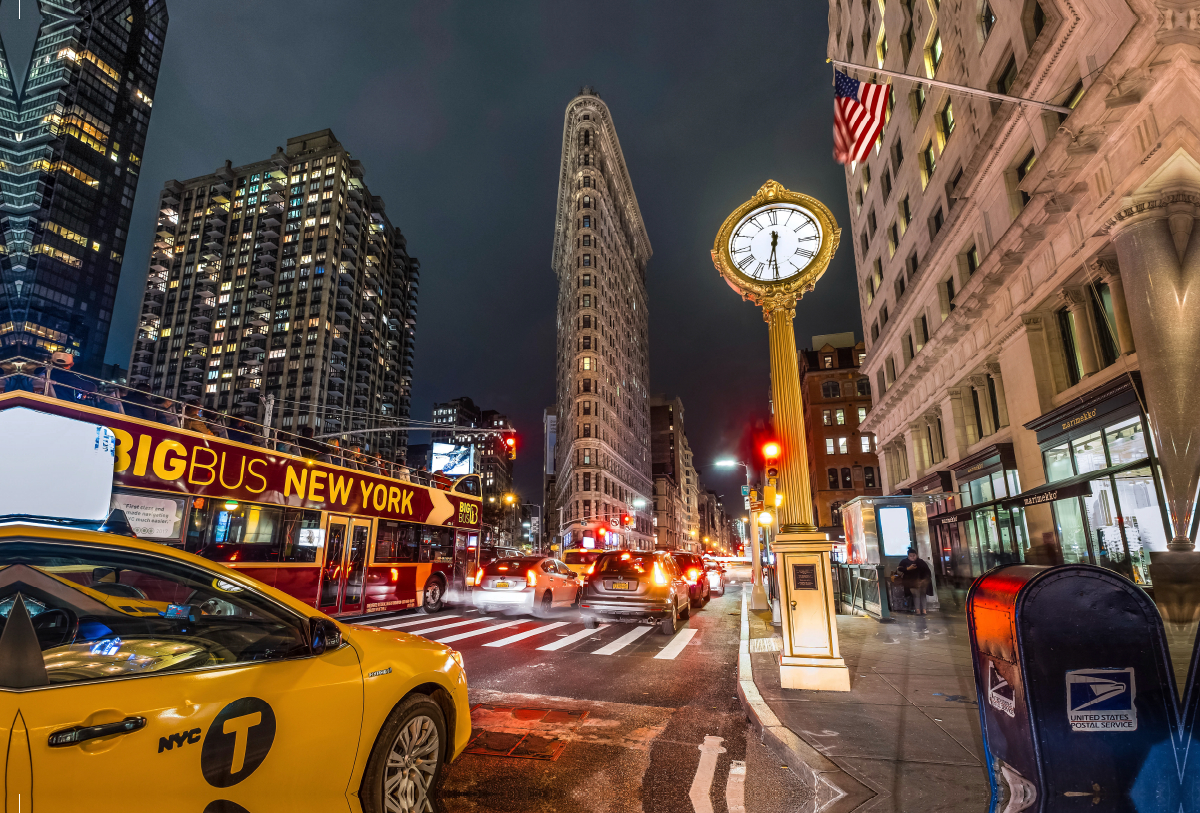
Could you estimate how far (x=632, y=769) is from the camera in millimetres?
4781

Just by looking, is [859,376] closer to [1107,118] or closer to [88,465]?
[1107,118]

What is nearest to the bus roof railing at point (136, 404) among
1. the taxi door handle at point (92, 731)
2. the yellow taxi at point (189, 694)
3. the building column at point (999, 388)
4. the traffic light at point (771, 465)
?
the yellow taxi at point (189, 694)

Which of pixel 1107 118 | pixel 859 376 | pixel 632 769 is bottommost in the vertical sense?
pixel 632 769

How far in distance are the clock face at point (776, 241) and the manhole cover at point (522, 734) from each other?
661 centimetres

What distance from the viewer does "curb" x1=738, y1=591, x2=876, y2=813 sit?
12.9 ft

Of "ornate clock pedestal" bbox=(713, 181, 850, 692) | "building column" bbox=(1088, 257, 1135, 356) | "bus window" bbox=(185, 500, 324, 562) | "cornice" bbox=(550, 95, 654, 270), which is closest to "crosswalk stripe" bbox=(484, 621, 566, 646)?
"bus window" bbox=(185, 500, 324, 562)

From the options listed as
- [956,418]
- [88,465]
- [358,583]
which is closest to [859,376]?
[956,418]

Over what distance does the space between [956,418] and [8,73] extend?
183 m

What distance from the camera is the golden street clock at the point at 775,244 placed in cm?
887

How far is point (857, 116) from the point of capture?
13.5 m

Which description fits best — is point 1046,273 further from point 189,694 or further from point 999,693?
point 189,694

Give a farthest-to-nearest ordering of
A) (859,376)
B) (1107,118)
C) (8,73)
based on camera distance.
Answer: (8,73) < (859,376) < (1107,118)

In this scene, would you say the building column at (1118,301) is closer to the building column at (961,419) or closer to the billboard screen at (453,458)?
the building column at (961,419)

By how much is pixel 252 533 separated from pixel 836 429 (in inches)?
2408
